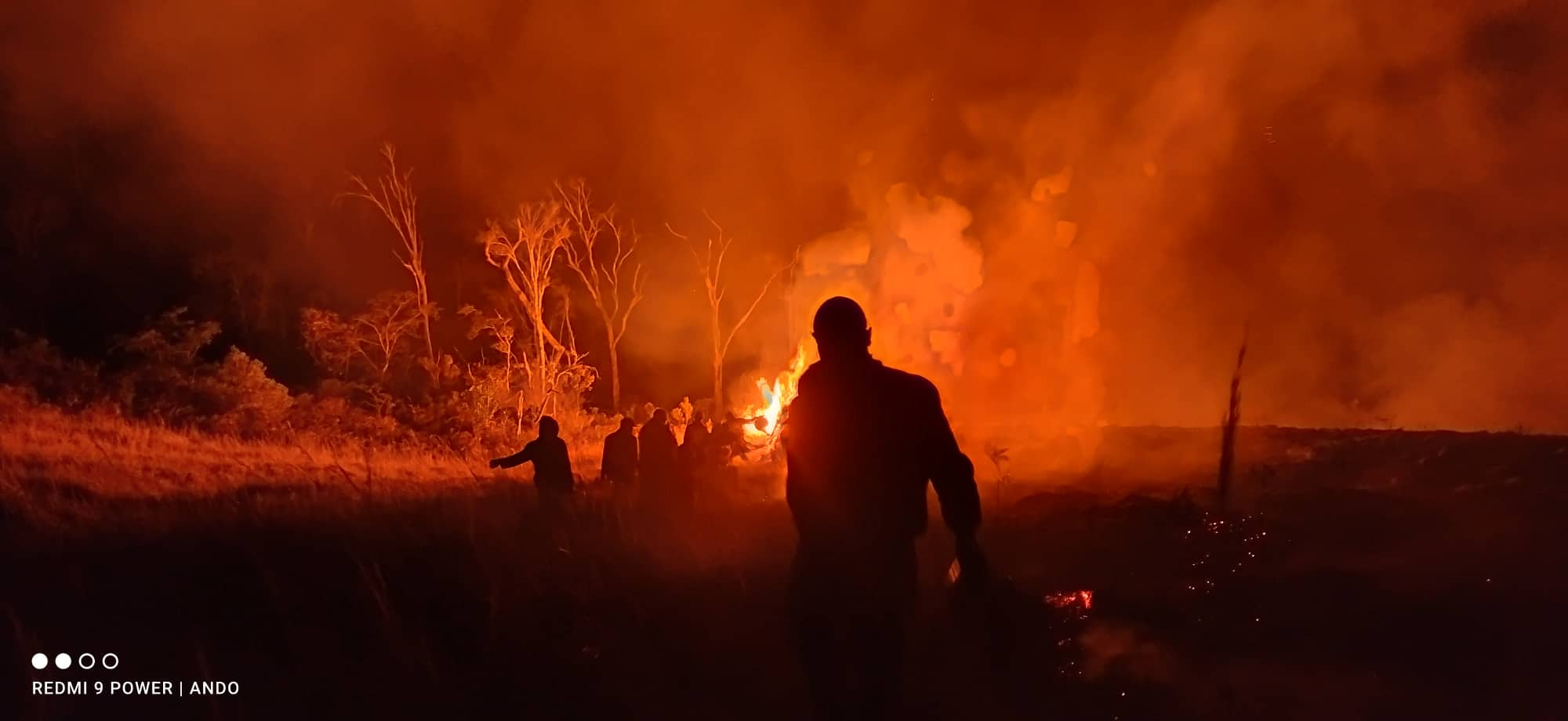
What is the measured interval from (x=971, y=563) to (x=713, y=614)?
8.78 feet

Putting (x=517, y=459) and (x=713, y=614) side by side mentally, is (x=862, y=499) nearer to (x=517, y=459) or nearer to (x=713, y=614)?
(x=713, y=614)

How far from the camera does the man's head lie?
3.36m

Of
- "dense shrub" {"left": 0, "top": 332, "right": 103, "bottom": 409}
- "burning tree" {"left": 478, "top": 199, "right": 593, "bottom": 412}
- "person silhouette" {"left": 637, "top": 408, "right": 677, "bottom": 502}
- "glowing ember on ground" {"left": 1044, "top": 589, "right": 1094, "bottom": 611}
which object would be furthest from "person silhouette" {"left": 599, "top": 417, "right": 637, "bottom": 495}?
"burning tree" {"left": 478, "top": 199, "right": 593, "bottom": 412}

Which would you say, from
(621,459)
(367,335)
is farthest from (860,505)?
(367,335)

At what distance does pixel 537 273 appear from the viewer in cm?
2462

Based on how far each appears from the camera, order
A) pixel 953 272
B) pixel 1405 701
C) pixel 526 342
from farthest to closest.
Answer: pixel 526 342, pixel 953 272, pixel 1405 701

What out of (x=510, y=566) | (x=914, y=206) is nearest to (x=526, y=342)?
(x=914, y=206)

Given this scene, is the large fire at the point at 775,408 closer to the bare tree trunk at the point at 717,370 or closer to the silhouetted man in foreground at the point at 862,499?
the bare tree trunk at the point at 717,370

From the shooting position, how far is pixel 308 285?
3030 cm

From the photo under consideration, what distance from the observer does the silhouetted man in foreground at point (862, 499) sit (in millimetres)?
3289

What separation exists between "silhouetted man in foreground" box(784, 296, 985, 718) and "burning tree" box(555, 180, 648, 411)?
23927 mm

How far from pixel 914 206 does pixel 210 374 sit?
1578 cm

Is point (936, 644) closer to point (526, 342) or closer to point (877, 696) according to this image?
point (877, 696)

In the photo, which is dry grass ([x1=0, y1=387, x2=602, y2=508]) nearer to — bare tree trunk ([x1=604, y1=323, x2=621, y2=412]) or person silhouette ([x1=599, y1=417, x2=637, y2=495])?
person silhouette ([x1=599, y1=417, x2=637, y2=495])
